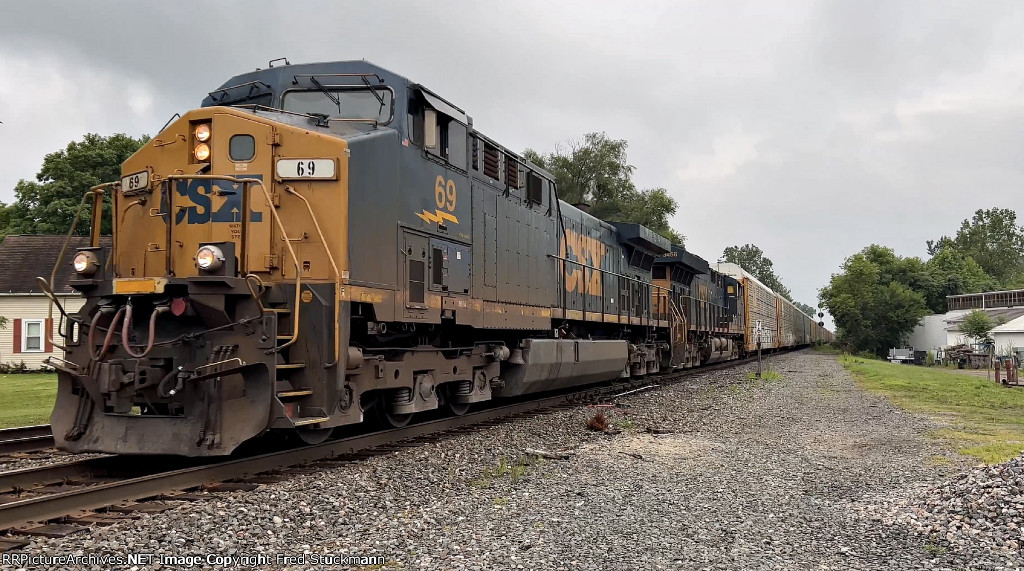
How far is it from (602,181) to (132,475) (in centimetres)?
4483

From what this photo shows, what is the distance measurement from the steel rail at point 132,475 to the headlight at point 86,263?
161cm

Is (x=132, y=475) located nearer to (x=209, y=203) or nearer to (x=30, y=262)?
(x=209, y=203)

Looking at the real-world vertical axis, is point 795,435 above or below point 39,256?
below

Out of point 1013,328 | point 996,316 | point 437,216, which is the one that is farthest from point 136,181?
point 996,316

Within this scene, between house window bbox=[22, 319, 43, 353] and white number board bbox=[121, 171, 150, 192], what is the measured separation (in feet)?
72.1

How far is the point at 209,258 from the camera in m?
5.78

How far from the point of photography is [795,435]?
8.99m

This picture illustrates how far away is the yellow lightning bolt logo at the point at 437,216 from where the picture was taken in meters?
7.73

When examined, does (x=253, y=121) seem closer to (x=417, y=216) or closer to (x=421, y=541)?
(x=417, y=216)

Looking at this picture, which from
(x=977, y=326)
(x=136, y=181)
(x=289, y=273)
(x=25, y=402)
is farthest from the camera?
(x=977, y=326)

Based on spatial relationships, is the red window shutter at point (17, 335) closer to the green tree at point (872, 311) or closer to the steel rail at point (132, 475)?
the steel rail at point (132, 475)

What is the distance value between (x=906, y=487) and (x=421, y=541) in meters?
4.14

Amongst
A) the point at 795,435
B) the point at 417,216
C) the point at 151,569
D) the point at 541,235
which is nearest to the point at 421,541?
the point at 151,569

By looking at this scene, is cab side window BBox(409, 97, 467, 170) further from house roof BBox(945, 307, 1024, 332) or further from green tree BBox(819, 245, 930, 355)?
green tree BBox(819, 245, 930, 355)
